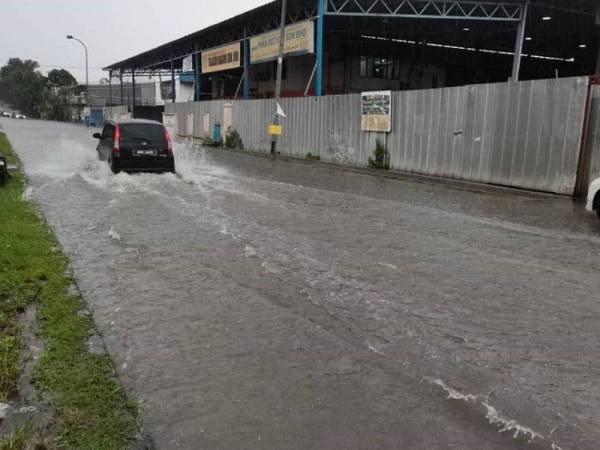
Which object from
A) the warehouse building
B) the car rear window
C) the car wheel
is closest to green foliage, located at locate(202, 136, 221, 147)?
the warehouse building

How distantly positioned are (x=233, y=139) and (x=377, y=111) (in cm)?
1392

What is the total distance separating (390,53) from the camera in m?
39.7

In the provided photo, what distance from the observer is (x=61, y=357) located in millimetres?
4066

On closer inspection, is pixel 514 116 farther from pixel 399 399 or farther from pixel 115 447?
pixel 115 447

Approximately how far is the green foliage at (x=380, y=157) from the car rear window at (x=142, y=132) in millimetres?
7180

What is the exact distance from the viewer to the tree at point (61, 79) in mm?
107363

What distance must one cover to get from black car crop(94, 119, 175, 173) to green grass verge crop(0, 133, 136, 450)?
8144mm

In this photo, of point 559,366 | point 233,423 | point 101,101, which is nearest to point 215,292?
point 233,423

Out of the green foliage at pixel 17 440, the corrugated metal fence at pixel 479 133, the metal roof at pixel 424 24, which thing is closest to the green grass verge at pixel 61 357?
the green foliage at pixel 17 440

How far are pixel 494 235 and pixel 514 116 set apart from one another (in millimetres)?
6347

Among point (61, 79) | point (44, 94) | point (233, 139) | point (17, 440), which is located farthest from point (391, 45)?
point (61, 79)

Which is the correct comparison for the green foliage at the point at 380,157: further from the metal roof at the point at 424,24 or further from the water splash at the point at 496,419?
the water splash at the point at 496,419

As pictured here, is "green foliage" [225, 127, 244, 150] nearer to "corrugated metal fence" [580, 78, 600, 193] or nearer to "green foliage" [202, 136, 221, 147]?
"green foliage" [202, 136, 221, 147]

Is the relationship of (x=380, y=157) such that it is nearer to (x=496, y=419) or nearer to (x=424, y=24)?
(x=496, y=419)
